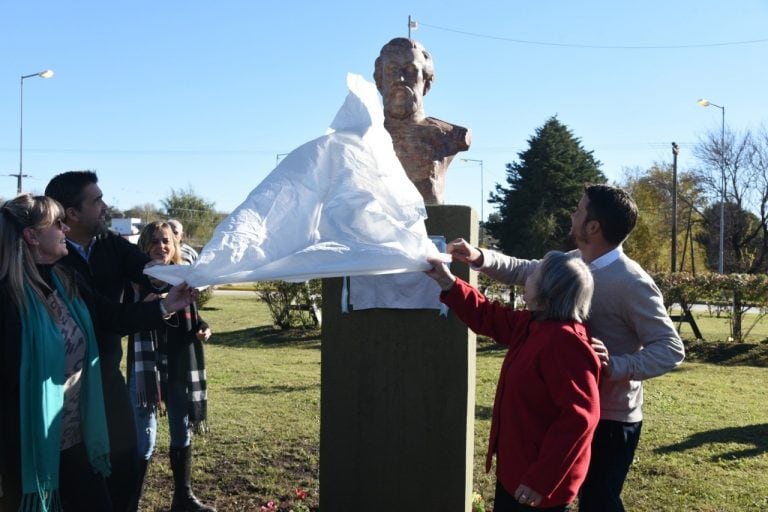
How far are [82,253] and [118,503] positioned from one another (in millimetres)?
1181

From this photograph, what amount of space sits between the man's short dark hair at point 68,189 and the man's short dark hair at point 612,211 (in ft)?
7.38

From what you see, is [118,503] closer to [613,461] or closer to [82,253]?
[82,253]

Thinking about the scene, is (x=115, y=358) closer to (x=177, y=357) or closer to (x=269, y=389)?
(x=177, y=357)

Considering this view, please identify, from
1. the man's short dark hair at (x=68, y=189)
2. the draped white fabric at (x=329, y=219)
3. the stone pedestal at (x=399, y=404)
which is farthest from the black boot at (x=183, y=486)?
the draped white fabric at (x=329, y=219)

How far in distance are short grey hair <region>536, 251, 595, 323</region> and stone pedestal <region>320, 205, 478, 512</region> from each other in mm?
1317

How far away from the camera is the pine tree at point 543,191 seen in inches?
1221

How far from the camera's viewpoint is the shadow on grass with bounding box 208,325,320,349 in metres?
12.8

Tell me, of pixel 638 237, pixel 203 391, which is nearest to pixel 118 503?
pixel 203 391

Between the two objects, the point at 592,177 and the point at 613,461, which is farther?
the point at 592,177

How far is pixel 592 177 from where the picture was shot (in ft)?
107

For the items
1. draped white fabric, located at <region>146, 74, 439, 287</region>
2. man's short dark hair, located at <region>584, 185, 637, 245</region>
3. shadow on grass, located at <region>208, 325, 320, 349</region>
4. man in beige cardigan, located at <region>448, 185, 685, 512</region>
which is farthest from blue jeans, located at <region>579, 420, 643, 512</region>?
shadow on grass, located at <region>208, 325, 320, 349</region>

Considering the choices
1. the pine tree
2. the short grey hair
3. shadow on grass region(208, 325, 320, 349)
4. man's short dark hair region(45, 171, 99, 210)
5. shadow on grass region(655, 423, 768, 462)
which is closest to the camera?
the short grey hair

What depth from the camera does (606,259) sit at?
9.30ft

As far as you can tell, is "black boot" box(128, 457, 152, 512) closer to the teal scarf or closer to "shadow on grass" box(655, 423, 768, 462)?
the teal scarf
